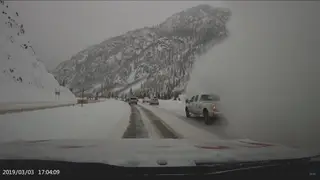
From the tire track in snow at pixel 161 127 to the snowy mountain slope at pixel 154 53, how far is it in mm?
519

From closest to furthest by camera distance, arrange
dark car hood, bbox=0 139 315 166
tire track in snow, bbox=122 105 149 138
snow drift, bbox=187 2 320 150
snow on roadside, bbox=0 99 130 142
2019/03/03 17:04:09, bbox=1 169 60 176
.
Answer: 2019/03/03 17:04:09, bbox=1 169 60 176 → dark car hood, bbox=0 139 315 166 → snow on roadside, bbox=0 99 130 142 → tire track in snow, bbox=122 105 149 138 → snow drift, bbox=187 2 320 150

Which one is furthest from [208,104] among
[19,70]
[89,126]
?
[19,70]

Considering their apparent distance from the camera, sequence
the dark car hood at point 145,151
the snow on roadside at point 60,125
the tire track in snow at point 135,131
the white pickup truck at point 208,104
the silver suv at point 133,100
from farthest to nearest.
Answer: the silver suv at point 133,100 → the white pickup truck at point 208,104 → the tire track in snow at point 135,131 → the snow on roadside at point 60,125 → the dark car hood at point 145,151

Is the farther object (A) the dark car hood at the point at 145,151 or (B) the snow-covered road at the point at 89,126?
(B) the snow-covered road at the point at 89,126

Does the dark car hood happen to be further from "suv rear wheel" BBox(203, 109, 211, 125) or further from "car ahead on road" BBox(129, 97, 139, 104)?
"car ahead on road" BBox(129, 97, 139, 104)

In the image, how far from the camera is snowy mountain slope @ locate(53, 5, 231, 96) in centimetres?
386

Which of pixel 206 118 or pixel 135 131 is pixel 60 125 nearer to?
pixel 135 131

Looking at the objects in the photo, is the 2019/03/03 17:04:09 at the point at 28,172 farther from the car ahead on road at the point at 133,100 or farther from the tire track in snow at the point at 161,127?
the car ahead on road at the point at 133,100

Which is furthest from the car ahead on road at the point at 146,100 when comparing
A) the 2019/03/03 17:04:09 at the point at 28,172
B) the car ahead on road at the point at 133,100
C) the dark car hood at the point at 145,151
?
the 2019/03/03 17:04:09 at the point at 28,172

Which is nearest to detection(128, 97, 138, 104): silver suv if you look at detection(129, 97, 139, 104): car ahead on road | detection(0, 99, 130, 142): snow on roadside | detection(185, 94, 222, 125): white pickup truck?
detection(129, 97, 139, 104): car ahead on road

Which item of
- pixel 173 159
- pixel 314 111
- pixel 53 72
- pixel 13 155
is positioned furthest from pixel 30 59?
pixel 314 111

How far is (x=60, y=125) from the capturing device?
11.5ft

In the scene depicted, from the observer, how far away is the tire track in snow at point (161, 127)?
347 centimetres

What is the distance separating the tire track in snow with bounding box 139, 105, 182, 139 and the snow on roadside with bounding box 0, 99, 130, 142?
48 centimetres
